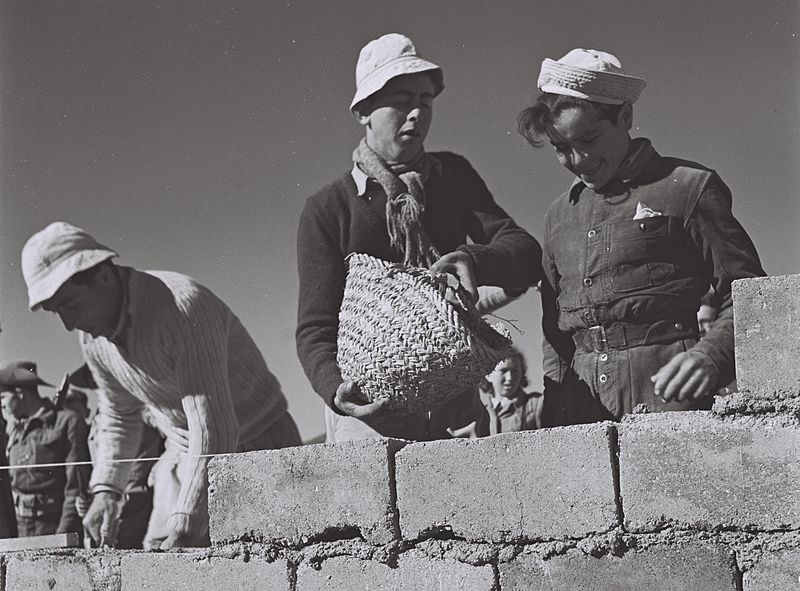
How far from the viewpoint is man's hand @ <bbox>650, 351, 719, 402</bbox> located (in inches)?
177

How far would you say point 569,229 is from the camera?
489cm

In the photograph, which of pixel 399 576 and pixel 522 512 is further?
pixel 399 576

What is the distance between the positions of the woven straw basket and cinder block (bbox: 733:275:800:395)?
963 mm

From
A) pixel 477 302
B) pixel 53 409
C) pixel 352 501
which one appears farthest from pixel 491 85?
pixel 53 409

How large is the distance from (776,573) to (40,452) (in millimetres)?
5496

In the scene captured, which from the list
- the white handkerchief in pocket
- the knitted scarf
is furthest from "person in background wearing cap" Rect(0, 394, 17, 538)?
the white handkerchief in pocket

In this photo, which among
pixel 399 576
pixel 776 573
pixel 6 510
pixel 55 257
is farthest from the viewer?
pixel 6 510

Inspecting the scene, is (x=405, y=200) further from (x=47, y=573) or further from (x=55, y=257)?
(x=47, y=573)

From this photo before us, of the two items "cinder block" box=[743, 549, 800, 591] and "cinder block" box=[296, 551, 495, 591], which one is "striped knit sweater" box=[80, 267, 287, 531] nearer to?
"cinder block" box=[296, 551, 495, 591]

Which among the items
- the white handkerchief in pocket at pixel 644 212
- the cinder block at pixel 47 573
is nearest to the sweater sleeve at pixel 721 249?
the white handkerchief in pocket at pixel 644 212

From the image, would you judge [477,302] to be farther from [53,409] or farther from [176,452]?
[53,409]

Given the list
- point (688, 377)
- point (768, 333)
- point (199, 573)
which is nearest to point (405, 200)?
point (688, 377)

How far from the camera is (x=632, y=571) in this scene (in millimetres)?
4047

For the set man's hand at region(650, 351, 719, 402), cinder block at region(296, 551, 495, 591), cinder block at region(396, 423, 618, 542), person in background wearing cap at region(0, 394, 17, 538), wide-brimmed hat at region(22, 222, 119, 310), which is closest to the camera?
cinder block at region(396, 423, 618, 542)
